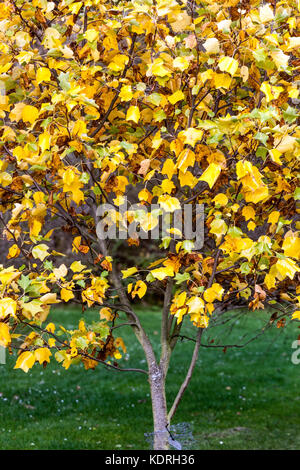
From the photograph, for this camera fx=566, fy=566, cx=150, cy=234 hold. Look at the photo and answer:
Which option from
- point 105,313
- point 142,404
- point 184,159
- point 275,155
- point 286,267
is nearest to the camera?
point 275,155

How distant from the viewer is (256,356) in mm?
10906

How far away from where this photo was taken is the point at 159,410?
334 centimetres

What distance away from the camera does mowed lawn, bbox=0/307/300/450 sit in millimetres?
6410

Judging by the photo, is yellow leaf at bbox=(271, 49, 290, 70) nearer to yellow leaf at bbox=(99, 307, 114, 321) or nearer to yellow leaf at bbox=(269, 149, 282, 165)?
yellow leaf at bbox=(269, 149, 282, 165)

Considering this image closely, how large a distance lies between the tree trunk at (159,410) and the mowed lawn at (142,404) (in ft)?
6.62

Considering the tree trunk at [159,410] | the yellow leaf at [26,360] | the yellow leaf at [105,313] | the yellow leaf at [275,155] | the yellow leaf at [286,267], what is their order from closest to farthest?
the yellow leaf at [275,155]
the yellow leaf at [286,267]
the yellow leaf at [26,360]
the yellow leaf at [105,313]
the tree trunk at [159,410]

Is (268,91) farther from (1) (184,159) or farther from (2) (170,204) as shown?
(2) (170,204)

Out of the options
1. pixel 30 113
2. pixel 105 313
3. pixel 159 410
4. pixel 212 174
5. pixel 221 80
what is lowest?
pixel 159 410

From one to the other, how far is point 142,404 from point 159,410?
4.69 m

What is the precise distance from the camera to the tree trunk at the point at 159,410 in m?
3.28

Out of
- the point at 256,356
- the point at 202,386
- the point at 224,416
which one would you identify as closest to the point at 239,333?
the point at 256,356

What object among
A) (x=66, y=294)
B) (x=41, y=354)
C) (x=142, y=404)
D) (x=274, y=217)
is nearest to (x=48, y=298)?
(x=66, y=294)

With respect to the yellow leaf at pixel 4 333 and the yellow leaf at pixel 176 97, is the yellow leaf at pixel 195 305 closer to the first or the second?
the yellow leaf at pixel 4 333

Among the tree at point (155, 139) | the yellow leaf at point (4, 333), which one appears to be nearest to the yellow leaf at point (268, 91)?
the tree at point (155, 139)
